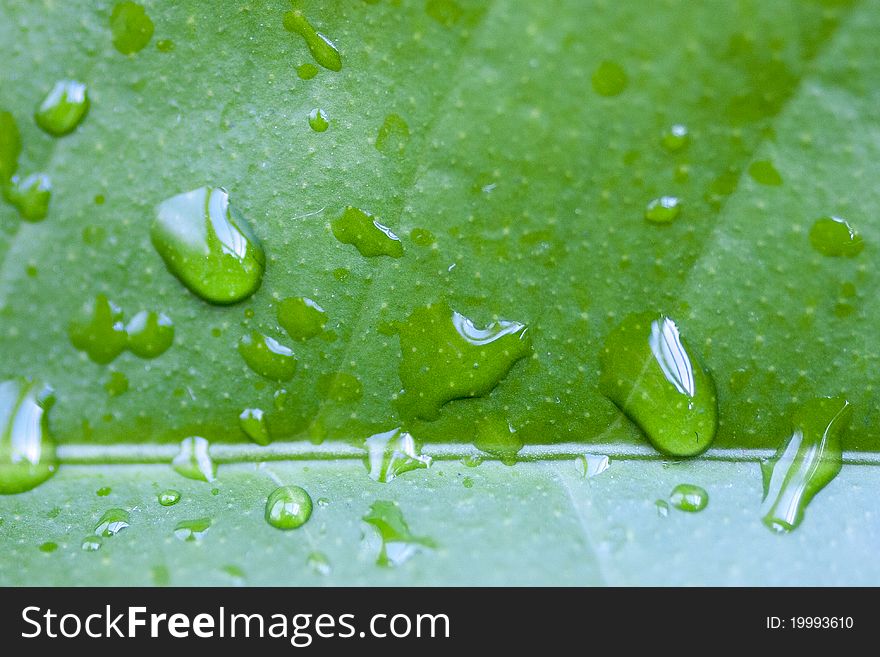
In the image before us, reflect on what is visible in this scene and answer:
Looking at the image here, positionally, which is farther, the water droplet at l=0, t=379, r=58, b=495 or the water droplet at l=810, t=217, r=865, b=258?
the water droplet at l=0, t=379, r=58, b=495

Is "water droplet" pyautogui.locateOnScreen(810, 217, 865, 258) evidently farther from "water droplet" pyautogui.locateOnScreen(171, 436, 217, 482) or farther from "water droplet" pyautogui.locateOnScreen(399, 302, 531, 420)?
"water droplet" pyautogui.locateOnScreen(171, 436, 217, 482)

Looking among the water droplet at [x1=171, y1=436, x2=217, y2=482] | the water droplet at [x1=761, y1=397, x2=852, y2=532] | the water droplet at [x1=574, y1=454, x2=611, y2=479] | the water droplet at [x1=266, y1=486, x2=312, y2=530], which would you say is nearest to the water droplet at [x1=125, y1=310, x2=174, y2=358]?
the water droplet at [x1=171, y1=436, x2=217, y2=482]

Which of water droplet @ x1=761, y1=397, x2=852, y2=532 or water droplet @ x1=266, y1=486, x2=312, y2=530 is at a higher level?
water droplet @ x1=761, y1=397, x2=852, y2=532

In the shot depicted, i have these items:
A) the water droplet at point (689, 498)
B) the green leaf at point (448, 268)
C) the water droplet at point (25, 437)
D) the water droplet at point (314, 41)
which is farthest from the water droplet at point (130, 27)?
the water droplet at point (689, 498)

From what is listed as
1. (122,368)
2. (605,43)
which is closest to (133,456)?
(122,368)

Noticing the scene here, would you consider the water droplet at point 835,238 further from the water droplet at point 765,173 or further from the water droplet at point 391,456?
the water droplet at point 391,456
